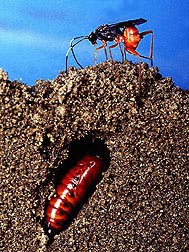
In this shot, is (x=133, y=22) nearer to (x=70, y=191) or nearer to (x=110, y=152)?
(x=110, y=152)

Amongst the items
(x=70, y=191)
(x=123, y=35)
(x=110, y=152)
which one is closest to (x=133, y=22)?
(x=123, y=35)

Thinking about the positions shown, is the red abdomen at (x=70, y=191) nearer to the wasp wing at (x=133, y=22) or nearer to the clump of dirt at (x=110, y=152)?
the clump of dirt at (x=110, y=152)

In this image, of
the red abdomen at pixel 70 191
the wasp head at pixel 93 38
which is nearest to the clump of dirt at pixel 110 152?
the red abdomen at pixel 70 191

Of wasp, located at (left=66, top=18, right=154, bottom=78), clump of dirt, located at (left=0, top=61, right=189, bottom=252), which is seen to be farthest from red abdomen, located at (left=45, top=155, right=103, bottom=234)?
wasp, located at (left=66, top=18, right=154, bottom=78)

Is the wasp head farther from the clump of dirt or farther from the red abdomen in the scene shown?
the red abdomen

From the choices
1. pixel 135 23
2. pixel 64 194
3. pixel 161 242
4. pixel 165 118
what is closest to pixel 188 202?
pixel 161 242
